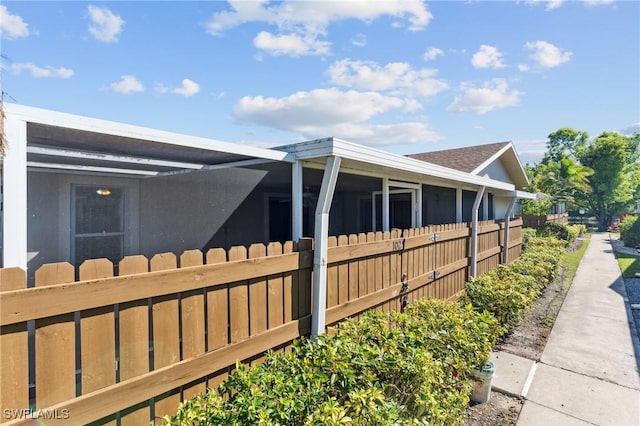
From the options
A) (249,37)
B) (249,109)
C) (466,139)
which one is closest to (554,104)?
(466,139)

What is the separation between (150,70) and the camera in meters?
7.28

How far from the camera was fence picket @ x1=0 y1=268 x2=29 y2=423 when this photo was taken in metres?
1.54

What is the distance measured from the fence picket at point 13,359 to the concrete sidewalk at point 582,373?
4095 millimetres

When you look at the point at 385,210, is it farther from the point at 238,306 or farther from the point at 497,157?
the point at 497,157

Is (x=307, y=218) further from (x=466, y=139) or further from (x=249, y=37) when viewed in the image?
(x=466, y=139)

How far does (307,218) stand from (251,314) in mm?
6105

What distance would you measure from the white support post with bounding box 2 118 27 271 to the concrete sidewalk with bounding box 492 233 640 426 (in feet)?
14.6

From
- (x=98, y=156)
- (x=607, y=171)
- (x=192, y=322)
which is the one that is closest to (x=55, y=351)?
(x=192, y=322)

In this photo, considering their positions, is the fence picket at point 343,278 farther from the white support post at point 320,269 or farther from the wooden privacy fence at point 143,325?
the white support post at point 320,269

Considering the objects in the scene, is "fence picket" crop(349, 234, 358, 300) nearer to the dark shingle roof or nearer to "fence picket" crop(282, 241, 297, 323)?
"fence picket" crop(282, 241, 297, 323)

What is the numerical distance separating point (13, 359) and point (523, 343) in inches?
242

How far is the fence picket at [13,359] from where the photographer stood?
154 centimetres

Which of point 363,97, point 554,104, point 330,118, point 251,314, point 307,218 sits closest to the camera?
point 251,314

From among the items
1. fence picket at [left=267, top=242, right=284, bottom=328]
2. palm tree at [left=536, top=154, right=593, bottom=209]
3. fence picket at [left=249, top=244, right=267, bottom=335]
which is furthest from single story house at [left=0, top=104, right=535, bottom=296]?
palm tree at [left=536, top=154, right=593, bottom=209]
